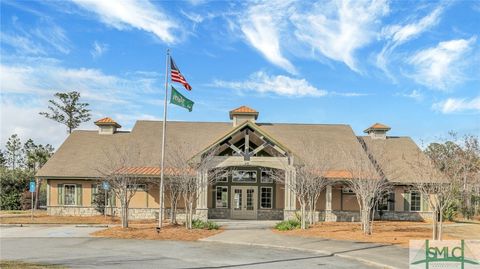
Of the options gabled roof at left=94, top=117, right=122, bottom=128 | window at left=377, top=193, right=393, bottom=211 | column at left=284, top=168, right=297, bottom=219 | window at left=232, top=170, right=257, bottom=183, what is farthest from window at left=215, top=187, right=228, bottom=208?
gabled roof at left=94, top=117, right=122, bottom=128

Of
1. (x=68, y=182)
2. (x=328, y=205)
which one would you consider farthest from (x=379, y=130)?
(x=68, y=182)

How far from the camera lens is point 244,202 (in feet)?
108

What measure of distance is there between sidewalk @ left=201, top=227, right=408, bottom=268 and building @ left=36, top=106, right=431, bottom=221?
6.73 meters

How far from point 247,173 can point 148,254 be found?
1754cm

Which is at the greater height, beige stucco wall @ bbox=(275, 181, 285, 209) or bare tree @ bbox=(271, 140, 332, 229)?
bare tree @ bbox=(271, 140, 332, 229)

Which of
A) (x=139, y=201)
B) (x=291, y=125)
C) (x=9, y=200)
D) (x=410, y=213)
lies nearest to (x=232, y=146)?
(x=139, y=201)

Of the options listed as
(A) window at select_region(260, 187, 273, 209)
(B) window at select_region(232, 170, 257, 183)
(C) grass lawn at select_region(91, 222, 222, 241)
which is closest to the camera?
(C) grass lawn at select_region(91, 222, 222, 241)

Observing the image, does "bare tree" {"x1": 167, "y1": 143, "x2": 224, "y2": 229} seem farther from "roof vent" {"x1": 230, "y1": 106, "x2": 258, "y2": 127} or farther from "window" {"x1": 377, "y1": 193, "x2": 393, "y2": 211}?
"window" {"x1": 377, "y1": 193, "x2": 393, "y2": 211}

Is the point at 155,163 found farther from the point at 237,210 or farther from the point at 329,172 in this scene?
the point at 329,172

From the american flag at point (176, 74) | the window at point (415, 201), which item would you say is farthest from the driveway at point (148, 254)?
the window at point (415, 201)

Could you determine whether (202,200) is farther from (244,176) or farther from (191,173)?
(191,173)

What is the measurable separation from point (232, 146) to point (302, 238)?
1053cm

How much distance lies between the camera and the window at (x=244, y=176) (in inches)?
1307

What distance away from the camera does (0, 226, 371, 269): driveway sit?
14.1 m
